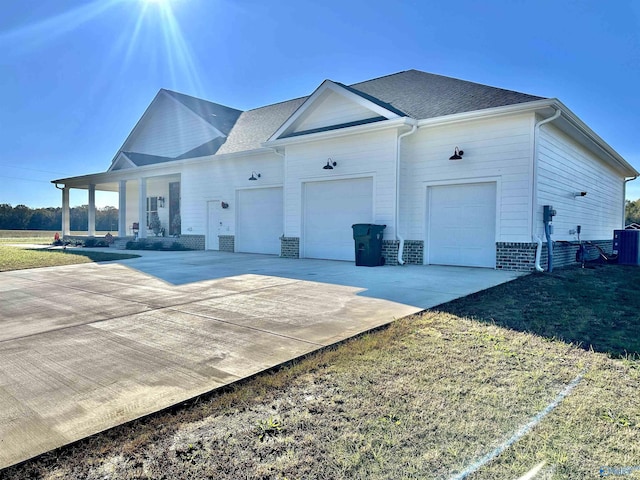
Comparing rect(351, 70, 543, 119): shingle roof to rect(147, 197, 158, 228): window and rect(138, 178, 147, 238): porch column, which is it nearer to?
rect(138, 178, 147, 238): porch column

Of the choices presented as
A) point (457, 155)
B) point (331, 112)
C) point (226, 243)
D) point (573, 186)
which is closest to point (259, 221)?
point (226, 243)

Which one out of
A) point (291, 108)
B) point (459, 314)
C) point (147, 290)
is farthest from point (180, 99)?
point (459, 314)

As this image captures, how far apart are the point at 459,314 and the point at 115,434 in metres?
4.20

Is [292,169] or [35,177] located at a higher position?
[35,177]

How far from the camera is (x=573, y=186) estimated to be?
468 inches

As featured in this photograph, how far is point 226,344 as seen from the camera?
12.9 feet

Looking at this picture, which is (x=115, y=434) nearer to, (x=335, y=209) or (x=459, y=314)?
(x=459, y=314)

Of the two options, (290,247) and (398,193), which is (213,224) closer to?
(290,247)

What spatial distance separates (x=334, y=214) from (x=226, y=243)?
5715mm

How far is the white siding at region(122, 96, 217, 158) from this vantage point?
19.5m

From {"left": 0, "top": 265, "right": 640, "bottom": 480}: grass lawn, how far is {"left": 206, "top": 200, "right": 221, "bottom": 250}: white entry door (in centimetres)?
1330

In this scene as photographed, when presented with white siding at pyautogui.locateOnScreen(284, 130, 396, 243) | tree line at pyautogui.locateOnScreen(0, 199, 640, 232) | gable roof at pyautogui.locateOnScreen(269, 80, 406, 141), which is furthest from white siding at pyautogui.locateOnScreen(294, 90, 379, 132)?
tree line at pyautogui.locateOnScreen(0, 199, 640, 232)

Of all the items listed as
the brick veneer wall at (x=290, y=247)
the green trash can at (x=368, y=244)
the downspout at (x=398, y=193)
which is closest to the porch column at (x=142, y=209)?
the brick veneer wall at (x=290, y=247)

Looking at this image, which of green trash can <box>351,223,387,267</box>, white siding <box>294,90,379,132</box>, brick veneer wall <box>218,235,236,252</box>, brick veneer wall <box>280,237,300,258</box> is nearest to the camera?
green trash can <box>351,223,387,267</box>
